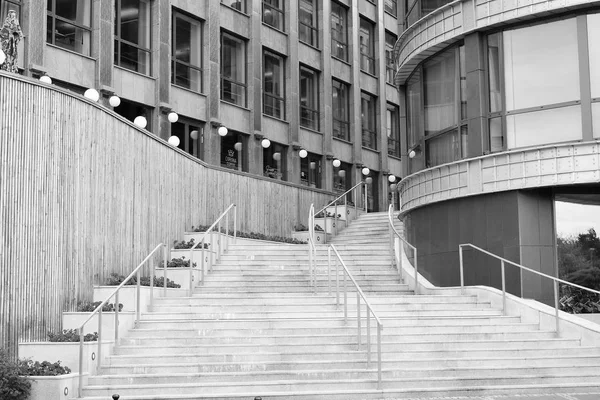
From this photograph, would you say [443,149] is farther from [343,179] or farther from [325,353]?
[343,179]

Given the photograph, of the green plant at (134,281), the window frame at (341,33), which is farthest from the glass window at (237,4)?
the green plant at (134,281)

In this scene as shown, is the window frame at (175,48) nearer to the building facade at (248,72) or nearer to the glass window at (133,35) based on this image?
the building facade at (248,72)

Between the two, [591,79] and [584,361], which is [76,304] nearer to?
[584,361]

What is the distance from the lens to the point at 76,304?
15773 millimetres

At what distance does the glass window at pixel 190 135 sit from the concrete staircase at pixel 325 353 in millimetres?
11048

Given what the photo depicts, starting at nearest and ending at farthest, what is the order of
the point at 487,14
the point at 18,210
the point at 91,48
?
the point at 18,210
the point at 487,14
the point at 91,48

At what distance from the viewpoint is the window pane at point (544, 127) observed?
18141mm

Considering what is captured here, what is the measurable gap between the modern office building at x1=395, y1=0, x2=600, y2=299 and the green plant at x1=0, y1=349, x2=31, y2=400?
32.8ft

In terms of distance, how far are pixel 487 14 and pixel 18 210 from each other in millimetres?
10557

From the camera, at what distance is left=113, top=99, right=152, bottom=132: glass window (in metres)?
26.3

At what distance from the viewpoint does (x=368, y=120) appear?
41.3 meters

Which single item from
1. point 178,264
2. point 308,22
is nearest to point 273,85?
point 308,22

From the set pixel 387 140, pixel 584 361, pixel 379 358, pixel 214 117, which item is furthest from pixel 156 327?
pixel 387 140

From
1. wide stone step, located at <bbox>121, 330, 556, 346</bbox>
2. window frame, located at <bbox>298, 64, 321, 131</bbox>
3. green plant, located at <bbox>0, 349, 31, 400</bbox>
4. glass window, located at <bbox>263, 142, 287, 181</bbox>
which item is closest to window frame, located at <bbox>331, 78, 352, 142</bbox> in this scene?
window frame, located at <bbox>298, 64, 321, 131</bbox>
